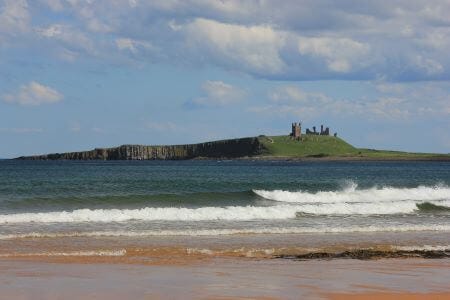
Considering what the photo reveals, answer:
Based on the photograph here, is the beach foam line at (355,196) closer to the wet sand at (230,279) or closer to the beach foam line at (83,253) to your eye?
the beach foam line at (83,253)

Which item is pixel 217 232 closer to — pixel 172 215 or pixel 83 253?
pixel 172 215

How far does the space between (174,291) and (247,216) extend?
18.3 metres

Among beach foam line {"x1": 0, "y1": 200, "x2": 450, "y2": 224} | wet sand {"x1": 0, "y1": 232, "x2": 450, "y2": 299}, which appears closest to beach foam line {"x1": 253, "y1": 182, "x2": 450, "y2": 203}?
beach foam line {"x1": 0, "y1": 200, "x2": 450, "y2": 224}

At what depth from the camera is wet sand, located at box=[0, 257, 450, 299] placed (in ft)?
44.8

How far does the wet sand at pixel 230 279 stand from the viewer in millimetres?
13641

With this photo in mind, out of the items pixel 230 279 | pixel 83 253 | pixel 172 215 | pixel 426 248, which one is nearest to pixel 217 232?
pixel 172 215

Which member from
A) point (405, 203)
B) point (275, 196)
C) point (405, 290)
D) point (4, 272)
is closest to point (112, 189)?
point (275, 196)

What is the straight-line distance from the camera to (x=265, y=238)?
2428 centimetres

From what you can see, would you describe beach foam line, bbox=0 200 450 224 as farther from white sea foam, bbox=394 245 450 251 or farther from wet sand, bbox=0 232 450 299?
white sea foam, bbox=394 245 450 251

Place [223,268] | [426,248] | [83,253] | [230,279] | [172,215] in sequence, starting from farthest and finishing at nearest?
[172,215]
[426,248]
[83,253]
[223,268]
[230,279]

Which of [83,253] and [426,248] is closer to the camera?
[83,253]

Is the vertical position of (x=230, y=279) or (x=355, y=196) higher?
(x=355, y=196)

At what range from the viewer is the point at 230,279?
50.3ft

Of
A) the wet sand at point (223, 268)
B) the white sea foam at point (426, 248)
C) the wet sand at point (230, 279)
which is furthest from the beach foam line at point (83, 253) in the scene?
the white sea foam at point (426, 248)
